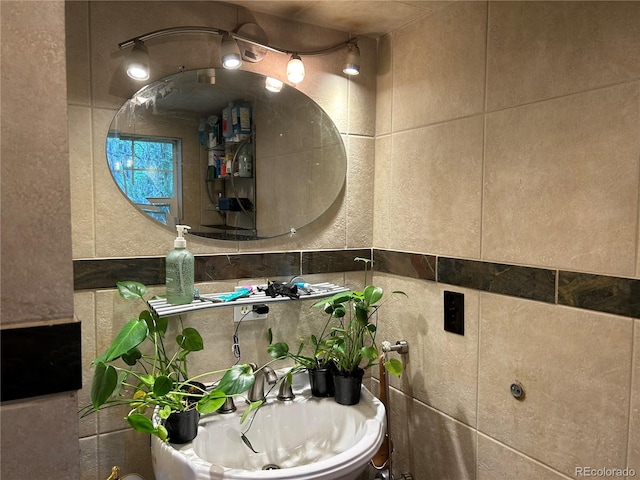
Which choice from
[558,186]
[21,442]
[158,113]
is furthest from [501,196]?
[21,442]

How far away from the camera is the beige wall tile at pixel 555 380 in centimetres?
104

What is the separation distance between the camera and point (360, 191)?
1.75m

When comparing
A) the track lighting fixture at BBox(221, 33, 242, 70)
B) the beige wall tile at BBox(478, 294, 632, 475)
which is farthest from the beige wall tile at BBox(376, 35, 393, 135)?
the beige wall tile at BBox(478, 294, 632, 475)

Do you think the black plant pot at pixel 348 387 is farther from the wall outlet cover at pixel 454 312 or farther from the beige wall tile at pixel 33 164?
the beige wall tile at pixel 33 164

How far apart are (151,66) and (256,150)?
412 millimetres

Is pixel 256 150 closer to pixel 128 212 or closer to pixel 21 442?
pixel 128 212

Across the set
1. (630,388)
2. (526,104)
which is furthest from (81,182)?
(630,388)

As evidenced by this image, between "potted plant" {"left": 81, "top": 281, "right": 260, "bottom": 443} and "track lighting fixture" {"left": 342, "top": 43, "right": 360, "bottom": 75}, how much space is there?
1020mm

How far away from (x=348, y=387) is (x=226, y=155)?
0.87m

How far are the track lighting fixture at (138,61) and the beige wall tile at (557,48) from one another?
1012mm

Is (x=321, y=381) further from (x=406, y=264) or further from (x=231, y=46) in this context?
(x=231, y=46)

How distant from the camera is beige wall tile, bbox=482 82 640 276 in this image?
1.01 metres

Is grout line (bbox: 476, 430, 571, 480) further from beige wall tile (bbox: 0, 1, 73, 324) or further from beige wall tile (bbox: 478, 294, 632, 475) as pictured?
beige wall tile (bbox: 0, 1, 73, 324)

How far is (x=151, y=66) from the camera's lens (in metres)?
1.36
